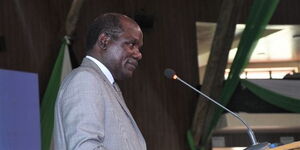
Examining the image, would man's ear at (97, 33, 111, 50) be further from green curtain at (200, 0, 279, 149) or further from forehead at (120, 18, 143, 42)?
green curtain at (200, 0, 279, 149)

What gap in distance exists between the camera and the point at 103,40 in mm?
1563

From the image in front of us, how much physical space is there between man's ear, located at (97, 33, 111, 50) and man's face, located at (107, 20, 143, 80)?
13 millimetres

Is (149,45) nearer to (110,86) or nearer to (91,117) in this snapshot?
(110,86)

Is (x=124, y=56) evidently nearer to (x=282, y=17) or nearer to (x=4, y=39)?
(x=4, y=39)

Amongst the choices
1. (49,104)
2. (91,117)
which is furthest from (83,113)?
(49,104)

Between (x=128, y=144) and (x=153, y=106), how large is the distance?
4.24 metres

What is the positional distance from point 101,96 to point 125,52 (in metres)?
0.23

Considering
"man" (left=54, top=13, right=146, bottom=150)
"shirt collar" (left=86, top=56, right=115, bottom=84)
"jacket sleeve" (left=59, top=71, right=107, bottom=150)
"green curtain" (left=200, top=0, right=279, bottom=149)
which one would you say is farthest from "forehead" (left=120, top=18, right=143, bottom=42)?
"green curtain" (left=200, top=0, right=279, bottom=149)

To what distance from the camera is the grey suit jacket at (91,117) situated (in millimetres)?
1318

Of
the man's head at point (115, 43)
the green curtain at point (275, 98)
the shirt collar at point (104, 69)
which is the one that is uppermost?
the man's head at point (115, 43)

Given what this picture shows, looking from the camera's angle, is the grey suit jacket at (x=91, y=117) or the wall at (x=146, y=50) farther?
the wall at (x=146, y=50)

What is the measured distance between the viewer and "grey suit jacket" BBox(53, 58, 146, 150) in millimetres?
1318

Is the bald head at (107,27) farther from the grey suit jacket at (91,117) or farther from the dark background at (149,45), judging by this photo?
the dark background at (149,45)

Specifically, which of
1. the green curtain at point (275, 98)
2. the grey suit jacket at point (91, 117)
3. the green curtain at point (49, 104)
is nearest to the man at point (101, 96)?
the grey suit jacket at point (91, 117)
